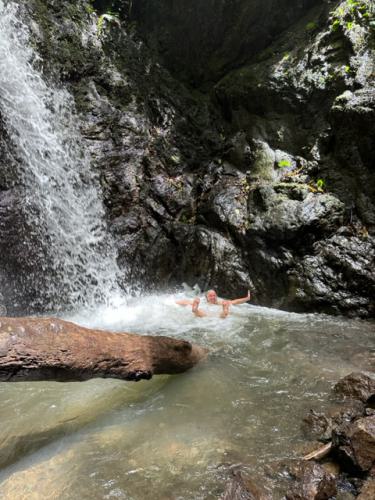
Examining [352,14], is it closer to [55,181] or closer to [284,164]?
[284,164]

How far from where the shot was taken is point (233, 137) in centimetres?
895

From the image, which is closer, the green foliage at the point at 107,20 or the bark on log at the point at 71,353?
the bark on log at the point at 71,353

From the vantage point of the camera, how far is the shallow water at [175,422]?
253cm

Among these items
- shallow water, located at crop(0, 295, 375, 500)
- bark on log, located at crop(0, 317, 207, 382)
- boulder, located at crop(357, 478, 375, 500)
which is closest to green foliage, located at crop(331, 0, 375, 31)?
shallow water, located at crop(0, 295, 375, 500)

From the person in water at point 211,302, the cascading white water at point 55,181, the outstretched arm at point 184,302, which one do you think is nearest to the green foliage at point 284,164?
the person in water at point 211,302

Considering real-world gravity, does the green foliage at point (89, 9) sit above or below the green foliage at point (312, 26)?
above

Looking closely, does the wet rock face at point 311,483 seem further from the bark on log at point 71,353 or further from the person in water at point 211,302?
the person in water at point 211,302

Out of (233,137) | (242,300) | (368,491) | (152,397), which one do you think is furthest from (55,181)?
(368,491)

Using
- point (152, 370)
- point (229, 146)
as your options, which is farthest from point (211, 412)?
point (229, 146)

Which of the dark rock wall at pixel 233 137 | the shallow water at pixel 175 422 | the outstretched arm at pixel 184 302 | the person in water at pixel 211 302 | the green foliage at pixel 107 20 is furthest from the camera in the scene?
the green foliage at pixel 107 20

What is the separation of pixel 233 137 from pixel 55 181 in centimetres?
432

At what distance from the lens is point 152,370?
11.6ft

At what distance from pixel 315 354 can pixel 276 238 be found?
2788mm

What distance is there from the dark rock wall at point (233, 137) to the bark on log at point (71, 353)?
3636 millimetres
